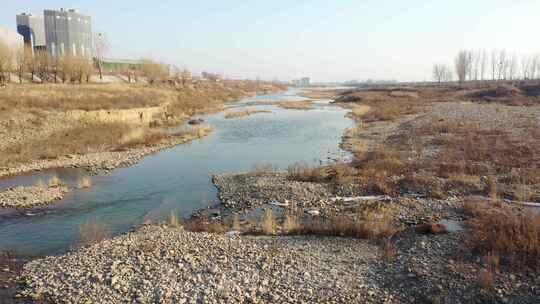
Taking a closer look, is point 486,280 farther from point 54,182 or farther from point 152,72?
point 152,72

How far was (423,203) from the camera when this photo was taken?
580 inches

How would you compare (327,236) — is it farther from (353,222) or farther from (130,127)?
(130,127)

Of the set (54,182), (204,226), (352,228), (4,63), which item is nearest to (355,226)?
(352,228)

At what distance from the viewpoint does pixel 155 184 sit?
19.1 meters

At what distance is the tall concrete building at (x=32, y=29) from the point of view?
9419 cm

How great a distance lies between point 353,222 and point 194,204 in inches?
273

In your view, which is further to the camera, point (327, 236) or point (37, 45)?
point (37, 45)

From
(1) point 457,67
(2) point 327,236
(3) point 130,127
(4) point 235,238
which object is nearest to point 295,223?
(2) point 327,236

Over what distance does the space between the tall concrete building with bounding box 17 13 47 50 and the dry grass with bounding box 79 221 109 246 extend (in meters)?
98.8

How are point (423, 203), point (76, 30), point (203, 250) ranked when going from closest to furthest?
point (203, 250) < point (423, 203) < point (76, 30)

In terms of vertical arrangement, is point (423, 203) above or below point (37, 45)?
below

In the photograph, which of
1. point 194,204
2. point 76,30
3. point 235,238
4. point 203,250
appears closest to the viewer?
point 203,250

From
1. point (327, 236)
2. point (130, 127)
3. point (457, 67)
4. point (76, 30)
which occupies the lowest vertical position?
point (327, 236)

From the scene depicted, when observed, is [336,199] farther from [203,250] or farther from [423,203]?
[203,250]
